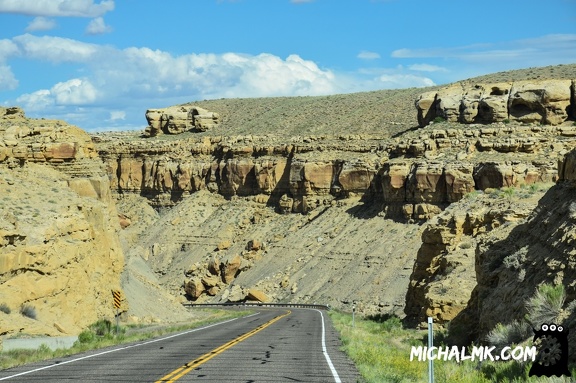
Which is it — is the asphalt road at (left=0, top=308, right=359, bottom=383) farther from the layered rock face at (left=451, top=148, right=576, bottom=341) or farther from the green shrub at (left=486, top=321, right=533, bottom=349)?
the layered rock face at (left=451, top=148, right=576, bottom=341)

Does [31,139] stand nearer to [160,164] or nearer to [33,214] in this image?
[33,214]

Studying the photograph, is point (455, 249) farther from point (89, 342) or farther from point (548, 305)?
point (548, 305)

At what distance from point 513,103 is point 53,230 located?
190 feet

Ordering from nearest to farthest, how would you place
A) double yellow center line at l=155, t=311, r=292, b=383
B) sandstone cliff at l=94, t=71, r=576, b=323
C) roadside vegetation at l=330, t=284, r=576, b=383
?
roadside vegetation at l=330, t=284, r=576, b=383, double yellow center line at l=155, t=311, r=292, b=383, sandstone cliff at l=94, t=71, r=576, b=323

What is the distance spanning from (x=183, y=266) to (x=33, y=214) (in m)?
64.1

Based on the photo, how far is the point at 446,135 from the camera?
82000 mm

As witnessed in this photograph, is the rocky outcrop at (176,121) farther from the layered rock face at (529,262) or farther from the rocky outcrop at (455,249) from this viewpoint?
the layered rock face at (529,262)

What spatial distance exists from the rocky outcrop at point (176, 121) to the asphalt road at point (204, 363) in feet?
314

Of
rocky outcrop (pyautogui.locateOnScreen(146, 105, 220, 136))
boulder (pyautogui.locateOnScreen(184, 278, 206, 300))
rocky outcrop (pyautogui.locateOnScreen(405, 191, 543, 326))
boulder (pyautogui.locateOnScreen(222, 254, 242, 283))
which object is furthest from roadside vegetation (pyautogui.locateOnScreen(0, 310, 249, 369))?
rocky outcrop (pyautogui.locateOnScreen(146, 105, 220, 136))

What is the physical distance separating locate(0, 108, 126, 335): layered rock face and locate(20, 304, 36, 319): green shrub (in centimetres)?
13

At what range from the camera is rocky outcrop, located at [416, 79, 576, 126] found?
3108 inches

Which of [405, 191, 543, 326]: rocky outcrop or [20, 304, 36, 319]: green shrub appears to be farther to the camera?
[405, 191, 543, 326]: rocky outcrop

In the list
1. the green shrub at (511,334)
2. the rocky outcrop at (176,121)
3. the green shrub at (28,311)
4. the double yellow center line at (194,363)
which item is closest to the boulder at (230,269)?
the rocky outcrop at (176,121)

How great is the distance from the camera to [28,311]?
2812 centimetres
